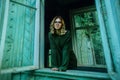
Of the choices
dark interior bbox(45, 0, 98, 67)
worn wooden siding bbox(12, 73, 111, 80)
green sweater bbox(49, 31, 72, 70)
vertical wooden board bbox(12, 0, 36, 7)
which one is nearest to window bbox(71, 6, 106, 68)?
dark interior bbox(45, 0, 98, 67)

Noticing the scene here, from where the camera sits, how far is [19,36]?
236cm

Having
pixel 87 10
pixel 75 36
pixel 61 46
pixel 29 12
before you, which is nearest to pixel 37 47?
pixel 61 46

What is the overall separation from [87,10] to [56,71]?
10.2ft

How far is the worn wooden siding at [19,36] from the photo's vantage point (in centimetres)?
217

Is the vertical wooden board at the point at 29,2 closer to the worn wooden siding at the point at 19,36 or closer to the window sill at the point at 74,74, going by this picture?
the worn wooden siding at the point at 19,36

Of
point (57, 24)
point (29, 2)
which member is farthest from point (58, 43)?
point (29, 2)

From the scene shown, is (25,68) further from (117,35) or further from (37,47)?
(117,35)

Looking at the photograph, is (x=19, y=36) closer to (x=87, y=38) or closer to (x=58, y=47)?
(x=58, y=47)

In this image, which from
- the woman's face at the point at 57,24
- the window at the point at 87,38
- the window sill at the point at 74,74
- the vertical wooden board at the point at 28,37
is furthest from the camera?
the window at the point at 87,38

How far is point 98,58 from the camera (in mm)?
4430

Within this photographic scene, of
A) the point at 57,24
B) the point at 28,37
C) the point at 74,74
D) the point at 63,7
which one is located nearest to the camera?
the point at 74,74

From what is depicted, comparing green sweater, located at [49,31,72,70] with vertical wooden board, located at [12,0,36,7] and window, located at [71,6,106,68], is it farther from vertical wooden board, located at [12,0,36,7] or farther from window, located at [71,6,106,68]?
window, located at [71,6,106,68]

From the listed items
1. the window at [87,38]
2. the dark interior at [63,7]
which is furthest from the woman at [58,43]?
the window at [87,38]

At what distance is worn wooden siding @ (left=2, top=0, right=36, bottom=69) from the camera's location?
2.17 metres
